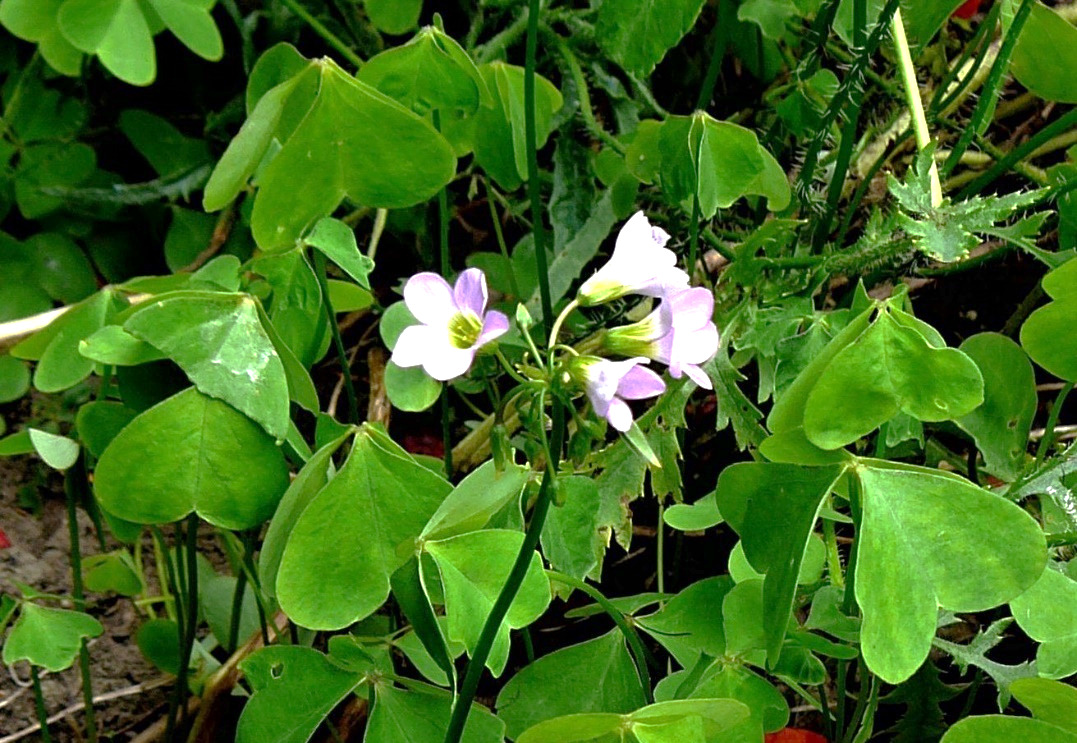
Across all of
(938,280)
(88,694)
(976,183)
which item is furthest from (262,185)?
(938,280)

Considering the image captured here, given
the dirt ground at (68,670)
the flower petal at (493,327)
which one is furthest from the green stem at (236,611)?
the flower petal at (493,327)

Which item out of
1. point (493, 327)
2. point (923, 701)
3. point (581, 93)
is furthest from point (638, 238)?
point (581, 93)

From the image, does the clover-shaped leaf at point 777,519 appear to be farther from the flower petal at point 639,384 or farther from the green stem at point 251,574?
the green stem at point 251,574

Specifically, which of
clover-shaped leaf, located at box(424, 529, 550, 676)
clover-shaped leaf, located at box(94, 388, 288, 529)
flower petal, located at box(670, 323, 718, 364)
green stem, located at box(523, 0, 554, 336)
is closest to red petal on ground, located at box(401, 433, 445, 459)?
green stem, located at box(523, 0, 554, 336)

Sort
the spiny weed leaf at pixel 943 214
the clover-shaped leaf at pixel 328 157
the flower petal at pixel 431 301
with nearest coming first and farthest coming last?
the flower petal at pixel 431 301
the spiny weed leaf at pixel 943 214
the clover-shaped leaf at pixel 328 157

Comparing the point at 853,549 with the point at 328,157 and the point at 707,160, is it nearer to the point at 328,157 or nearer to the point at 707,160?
the point at 707,160
